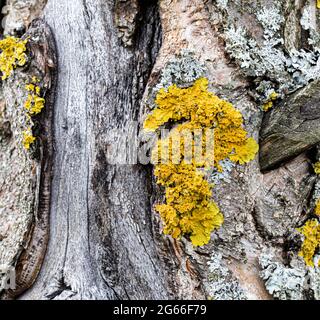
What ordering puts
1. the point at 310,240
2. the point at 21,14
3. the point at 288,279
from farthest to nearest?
1. the point at 21,14
2. the point at 310,240
3. the point at 288,279

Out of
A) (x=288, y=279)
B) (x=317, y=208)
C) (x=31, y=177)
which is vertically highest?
(x=31, y=177)

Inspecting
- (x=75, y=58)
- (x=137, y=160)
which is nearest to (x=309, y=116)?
(x=137, y=160)

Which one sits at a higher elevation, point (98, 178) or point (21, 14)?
point (21, 14)

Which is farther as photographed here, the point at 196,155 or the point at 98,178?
the point at 98,178

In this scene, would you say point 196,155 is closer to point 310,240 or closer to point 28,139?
point 310,240

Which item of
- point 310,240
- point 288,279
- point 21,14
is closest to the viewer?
point 288,279

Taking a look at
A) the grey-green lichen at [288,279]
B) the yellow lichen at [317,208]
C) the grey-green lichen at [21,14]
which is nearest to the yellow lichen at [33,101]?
the grey-green lichen at [21,14]

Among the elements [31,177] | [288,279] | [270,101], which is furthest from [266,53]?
[31,177]
